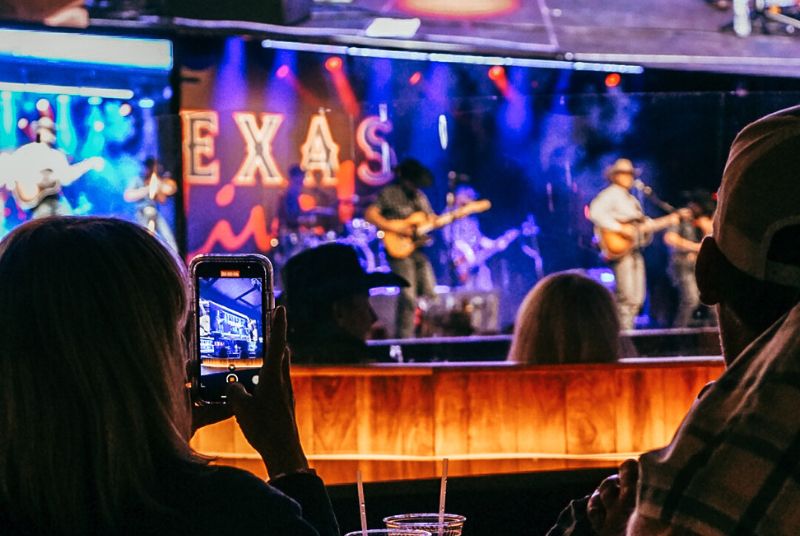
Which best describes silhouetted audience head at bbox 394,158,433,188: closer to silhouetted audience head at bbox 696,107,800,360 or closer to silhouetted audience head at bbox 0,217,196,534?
silhouetted audience head at bbox 0,217,196,534

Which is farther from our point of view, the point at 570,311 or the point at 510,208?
the point at 510,208

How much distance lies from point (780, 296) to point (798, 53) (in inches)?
439

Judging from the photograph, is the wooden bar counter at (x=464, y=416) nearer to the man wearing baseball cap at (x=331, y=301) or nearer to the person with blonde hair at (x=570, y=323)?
the person with blonde hair at (x=570, y=323)

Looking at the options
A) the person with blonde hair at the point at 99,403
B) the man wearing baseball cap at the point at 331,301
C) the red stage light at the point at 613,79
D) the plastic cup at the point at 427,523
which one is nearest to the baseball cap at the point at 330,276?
the man wearing baseball cap at the point at 331,301

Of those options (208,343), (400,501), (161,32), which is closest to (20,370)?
(208,343)

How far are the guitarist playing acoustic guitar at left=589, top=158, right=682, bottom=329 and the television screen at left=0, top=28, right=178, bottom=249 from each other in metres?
3.57

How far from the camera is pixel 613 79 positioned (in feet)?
37.4

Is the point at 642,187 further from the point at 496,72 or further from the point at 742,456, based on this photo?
the point at 742,456

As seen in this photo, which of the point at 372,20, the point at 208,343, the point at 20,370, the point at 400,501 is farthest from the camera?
the point at 372,20

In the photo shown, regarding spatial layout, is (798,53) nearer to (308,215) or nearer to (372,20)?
(372,20)

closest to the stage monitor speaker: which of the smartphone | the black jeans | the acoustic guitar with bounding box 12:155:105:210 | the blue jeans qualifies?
the acoustic guitar with bounding box 12:155:105:210

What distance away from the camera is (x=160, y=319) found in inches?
52.0

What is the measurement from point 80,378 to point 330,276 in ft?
11.4

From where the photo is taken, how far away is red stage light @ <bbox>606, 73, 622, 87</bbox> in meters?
11.3
